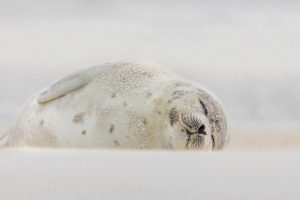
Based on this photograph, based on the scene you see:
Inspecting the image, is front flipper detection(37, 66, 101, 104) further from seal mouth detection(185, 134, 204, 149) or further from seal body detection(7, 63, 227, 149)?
seal mouth detection(185, 134, 204, 149)

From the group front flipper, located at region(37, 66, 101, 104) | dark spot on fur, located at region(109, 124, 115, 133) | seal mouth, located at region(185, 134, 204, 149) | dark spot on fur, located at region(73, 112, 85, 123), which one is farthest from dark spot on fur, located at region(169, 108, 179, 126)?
front flipper, located at region(37, 66, 101, 104)

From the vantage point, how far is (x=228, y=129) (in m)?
2.89

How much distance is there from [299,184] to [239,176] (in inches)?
3.4

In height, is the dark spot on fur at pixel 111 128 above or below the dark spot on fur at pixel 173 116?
below

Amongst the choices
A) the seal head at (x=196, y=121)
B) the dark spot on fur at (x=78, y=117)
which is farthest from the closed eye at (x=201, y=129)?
the dark spot on fur at (x=78, y=117)

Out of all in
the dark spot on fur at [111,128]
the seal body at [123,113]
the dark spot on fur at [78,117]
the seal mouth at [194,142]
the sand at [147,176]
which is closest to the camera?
the sand at [147,176]

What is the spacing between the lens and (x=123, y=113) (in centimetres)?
289

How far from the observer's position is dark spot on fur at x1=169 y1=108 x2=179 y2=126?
105 inches

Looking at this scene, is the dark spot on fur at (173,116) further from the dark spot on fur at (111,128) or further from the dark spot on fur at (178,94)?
the dark spot on fur at (111,128)

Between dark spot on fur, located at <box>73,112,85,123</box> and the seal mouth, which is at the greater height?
dark spot on fur, located at <box>73,112,85,123</box>

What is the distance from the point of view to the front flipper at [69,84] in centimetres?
327

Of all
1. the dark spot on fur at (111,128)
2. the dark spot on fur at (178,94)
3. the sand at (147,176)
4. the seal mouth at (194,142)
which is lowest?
the sand at (147,176)

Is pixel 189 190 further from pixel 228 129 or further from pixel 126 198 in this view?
pixel 228 129

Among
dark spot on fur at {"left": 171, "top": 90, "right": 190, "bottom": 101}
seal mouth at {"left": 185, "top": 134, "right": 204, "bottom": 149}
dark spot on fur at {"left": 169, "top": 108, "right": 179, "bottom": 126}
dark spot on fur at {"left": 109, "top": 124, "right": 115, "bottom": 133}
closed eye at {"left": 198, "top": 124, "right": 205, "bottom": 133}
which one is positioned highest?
dark spot on fur at {"left": 171, "top": 90, "right": 190, "bottom": 101}
